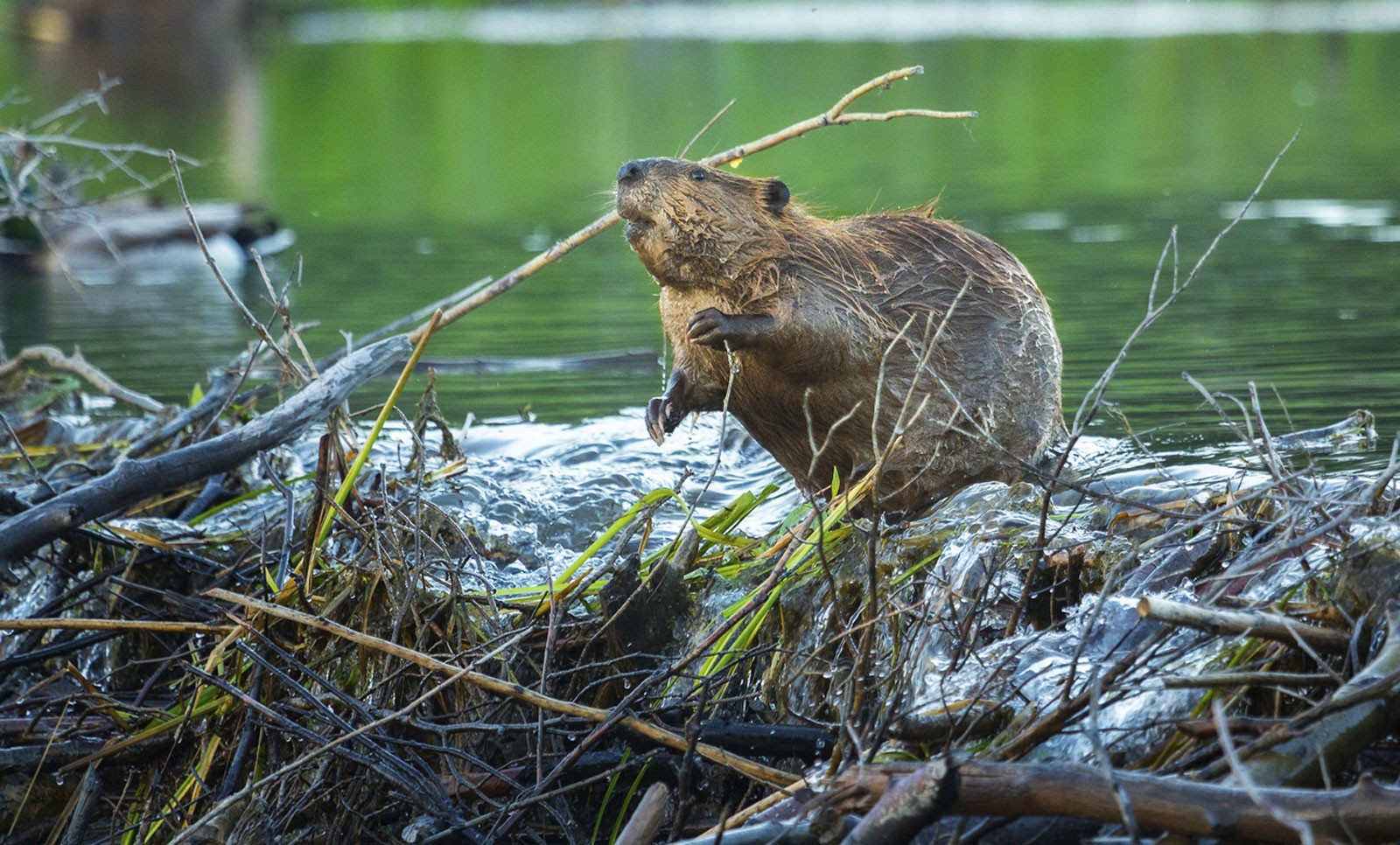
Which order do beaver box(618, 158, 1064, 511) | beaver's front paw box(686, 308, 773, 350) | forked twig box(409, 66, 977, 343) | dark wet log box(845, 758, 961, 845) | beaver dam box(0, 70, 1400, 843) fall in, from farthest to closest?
forked twig box(409, 66, 977, 343)
beaver box(618, 158, 1064, 511)
beaver's front paw box(686, 308, 773, 350)
beaver dam box(0, 70, 1400, 843)
dark wet log box(845, 758, 961, 845)

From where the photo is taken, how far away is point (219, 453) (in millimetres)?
3361

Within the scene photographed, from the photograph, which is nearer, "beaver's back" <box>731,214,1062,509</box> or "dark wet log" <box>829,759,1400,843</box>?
"dark wet log" <box>829,759,1400,843</box>

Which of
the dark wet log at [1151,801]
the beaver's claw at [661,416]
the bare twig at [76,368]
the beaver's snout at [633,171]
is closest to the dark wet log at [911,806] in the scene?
the dark wet log at [1151,801]

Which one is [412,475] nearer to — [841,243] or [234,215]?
[841,243]

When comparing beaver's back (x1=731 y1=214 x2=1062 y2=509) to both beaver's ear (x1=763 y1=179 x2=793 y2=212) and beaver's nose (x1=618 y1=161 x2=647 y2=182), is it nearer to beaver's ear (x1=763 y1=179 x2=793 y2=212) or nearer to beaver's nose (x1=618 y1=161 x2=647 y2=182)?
beaver's ear (x1=763 y1=179 x2=793 y2=212)

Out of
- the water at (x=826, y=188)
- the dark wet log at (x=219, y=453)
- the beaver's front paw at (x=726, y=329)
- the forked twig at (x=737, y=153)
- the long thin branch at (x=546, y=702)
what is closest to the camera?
the long thin branch at (x=546, y=702)

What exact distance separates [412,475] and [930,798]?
219cm

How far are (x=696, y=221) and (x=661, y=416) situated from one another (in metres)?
0.39

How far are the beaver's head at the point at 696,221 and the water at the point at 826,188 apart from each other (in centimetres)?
29

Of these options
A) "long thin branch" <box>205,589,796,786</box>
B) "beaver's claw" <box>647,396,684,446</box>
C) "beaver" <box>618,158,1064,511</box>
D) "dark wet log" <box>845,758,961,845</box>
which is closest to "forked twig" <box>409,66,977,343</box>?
"beaver" <box>618,158,1064,511</box>

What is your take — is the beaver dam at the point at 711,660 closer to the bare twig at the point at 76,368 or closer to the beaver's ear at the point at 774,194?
the beaver's ear at the point at 774,194

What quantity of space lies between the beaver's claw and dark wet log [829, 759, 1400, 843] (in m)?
1.27

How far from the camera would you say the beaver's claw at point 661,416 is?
3.15m

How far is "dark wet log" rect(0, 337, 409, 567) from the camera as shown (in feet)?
10.5
